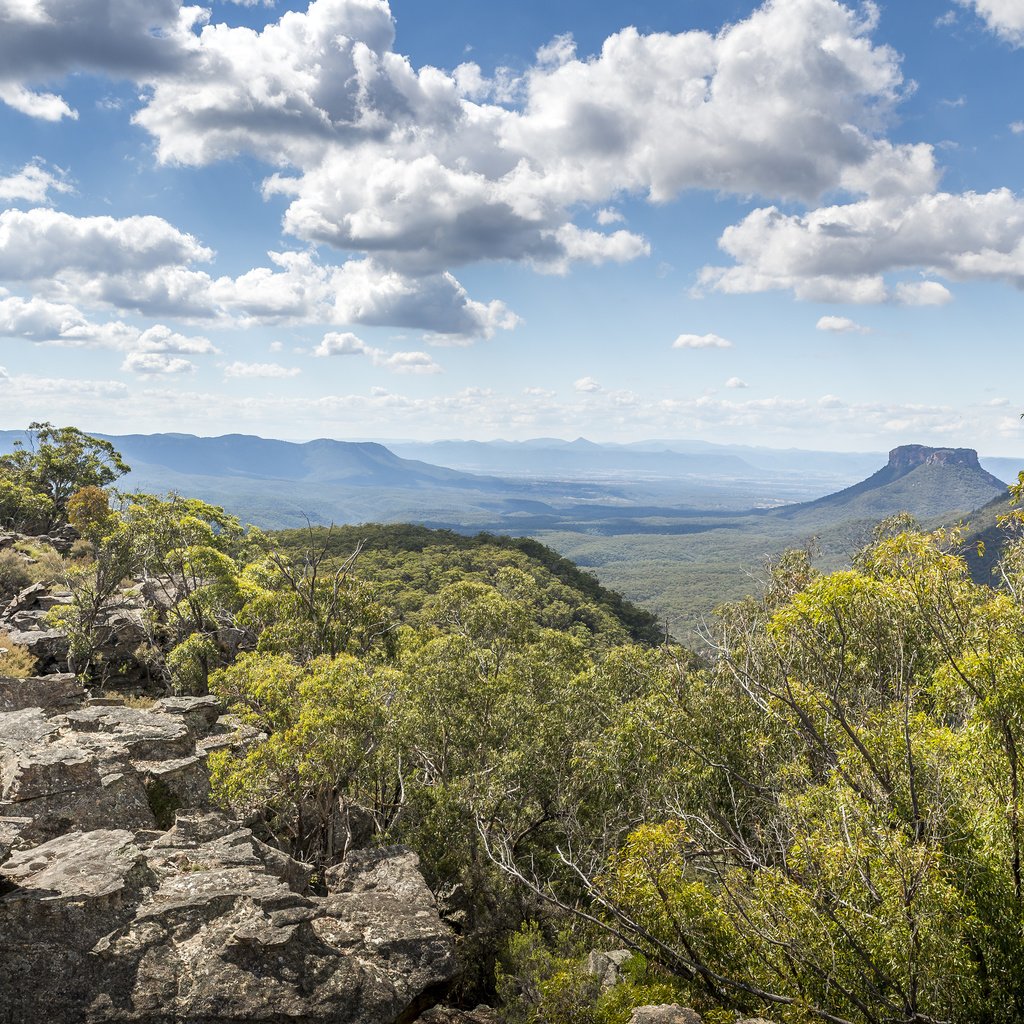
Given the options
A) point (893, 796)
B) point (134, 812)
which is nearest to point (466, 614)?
point (134, 812)

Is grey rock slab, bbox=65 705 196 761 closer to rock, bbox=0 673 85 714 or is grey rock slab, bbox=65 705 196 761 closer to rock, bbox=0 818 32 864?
rock, bbox=0 673 85 714

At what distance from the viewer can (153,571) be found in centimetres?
5206

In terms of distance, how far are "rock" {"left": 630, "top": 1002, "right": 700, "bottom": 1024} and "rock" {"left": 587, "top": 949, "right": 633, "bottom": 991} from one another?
13.6 feet

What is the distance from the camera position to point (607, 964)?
1647 cm

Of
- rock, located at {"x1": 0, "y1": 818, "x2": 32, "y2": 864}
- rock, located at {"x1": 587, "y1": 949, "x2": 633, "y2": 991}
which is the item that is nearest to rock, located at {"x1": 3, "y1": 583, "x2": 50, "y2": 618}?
rock, located at {"x1": 0, "y1": 818, "x2": 32, "y2": 864}

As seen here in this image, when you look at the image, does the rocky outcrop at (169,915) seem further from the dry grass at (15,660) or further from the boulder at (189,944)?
the dry grass at (15,660)

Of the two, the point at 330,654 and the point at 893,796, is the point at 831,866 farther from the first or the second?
the point at 330,654

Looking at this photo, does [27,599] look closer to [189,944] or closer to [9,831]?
[9,831]

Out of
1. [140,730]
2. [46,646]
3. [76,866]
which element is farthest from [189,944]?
[46,646]

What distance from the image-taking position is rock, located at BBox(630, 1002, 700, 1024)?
11.4 m

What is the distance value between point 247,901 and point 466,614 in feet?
67.2

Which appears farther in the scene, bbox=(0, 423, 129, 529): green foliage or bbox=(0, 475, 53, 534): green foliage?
bbox=(0, 423, 129, 529): green foliage

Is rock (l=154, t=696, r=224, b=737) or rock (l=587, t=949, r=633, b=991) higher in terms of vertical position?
rock (l=154, t=696, r=224, b=737)

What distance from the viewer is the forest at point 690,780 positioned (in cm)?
1127
